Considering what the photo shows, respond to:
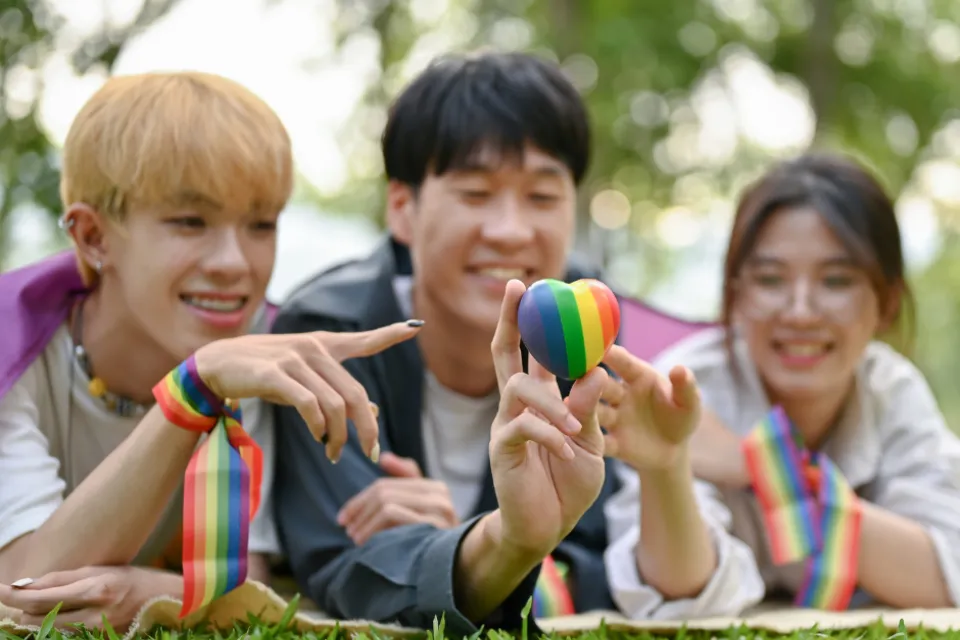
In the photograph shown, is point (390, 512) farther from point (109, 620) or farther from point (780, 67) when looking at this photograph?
point (780, 67)

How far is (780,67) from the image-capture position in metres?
11.0

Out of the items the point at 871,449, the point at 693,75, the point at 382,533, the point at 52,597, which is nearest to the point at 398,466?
the point at 382,533

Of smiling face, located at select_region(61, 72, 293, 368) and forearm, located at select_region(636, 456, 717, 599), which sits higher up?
smiling face, located at select_region(61, 72, 293, 368)

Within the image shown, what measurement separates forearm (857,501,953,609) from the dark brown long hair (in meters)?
0.56

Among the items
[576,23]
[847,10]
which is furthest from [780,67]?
[576,23]

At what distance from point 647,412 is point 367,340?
1.59 feet

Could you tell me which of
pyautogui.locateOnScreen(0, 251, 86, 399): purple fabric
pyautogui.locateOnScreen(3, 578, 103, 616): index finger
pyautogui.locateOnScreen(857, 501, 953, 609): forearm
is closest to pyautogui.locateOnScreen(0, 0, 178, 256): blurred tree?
pyautogui.locateOnScreen(0, 251, 86, 399): purple fabric

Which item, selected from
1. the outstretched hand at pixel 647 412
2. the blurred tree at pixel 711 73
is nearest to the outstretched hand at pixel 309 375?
the outstretched hand at pixel 647 412

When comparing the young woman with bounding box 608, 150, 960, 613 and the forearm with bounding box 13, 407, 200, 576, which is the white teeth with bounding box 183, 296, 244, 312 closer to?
the forearm with bounding box 13, 407, 200, 576

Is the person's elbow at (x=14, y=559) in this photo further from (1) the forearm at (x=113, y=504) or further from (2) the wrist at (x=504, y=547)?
(2) the wrist at (x=504, y=547)

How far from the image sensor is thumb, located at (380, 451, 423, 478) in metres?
2.14

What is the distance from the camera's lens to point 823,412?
8.34 feet

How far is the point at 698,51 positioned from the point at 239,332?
30.6 ft

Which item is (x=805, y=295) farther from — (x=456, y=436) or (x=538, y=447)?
(x=538, y=447)
